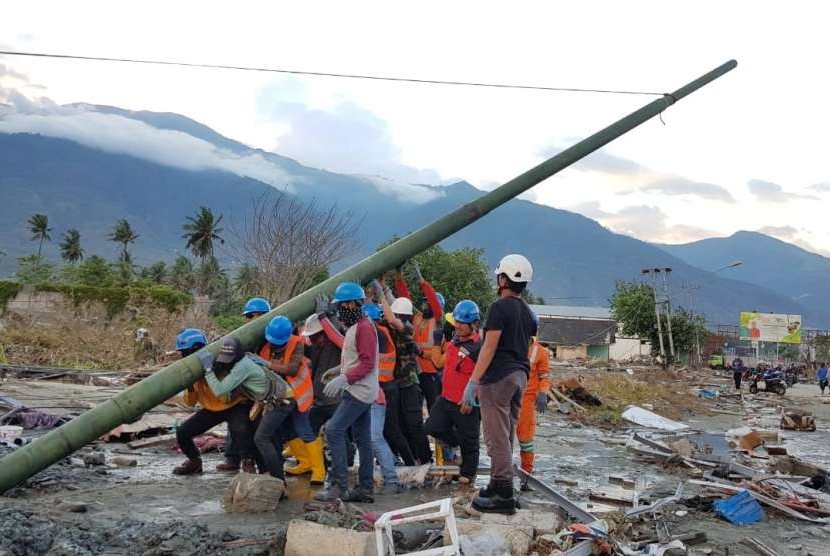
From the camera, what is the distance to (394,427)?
8.07 meters

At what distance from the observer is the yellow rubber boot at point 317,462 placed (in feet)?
24.7

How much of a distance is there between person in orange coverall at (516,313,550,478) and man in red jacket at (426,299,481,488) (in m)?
0.71

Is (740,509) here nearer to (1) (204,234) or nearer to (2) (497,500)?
(2) (497,500)

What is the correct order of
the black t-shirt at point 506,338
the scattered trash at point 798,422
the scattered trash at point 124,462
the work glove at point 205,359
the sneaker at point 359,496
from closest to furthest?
1. the work glove at point 205,359
2. the black t-shirt at point 506,338
3. the sneaker at point 359,496
4. the scattered trash at point 124,462
5. the scattered trash at point 798,422

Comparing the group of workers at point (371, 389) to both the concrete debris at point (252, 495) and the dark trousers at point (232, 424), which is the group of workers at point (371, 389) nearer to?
the dark trousers at point (232, 424)

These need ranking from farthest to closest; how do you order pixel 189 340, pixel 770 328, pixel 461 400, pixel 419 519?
pixel 770 328 → pixel 461 400 → pixel 189 340 → pixel 419 519

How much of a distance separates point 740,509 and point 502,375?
2.96 metres

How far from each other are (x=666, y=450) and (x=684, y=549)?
611 centimetres

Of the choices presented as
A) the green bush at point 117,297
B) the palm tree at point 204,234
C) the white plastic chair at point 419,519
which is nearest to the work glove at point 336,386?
the white plastic chair at point 419,519

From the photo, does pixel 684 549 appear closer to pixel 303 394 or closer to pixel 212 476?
pixel 303 394

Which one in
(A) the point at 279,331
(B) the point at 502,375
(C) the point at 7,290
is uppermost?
(C) the point at 7,290

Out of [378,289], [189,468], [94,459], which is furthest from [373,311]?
[94,459]

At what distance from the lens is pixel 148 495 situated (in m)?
6.78

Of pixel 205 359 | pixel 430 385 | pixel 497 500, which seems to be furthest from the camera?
pixel 430 385
